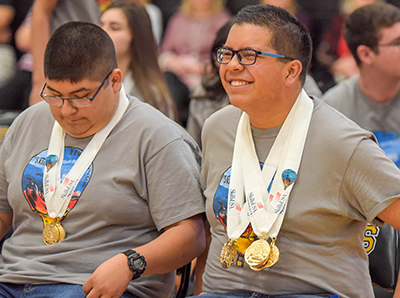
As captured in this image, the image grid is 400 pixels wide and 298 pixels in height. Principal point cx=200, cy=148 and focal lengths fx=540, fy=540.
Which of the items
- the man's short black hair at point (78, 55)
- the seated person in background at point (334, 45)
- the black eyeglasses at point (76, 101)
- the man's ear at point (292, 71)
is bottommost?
the seated person in background at point (334, 45)

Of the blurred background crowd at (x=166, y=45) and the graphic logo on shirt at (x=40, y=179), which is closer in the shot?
the graphic logo on shirt at (x=40, y=179)

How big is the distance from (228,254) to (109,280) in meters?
0.42

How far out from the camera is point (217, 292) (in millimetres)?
1979

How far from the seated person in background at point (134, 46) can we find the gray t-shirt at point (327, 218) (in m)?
1.71

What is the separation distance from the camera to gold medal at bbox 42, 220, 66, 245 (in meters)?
2.08

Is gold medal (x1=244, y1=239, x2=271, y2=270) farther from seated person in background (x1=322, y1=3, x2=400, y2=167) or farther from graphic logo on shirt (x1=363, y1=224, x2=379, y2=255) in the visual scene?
seated person in background (x1=322, y1=3, x2=400, y2=167)

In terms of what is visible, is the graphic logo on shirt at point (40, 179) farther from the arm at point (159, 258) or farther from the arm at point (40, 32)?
the arm at point (40, 32)

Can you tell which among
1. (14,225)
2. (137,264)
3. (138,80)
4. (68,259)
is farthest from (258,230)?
(138,80)

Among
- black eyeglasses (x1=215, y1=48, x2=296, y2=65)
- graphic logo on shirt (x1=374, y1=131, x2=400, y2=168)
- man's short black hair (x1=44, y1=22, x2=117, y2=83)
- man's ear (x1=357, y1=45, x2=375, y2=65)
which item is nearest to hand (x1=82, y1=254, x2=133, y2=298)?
man's short black hair (x1=44, y1=22, x2=117, y2=83)

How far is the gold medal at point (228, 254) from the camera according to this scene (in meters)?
1.90

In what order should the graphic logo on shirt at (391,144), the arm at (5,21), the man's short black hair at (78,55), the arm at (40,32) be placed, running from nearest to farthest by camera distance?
the man's short black hair at (78,55) < the graphic logo on shirt at (391,144) < the arm at (40,32) < the arm at (5,21)

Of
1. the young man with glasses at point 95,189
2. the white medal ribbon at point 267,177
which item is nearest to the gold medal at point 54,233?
the young man with glasses at point 95,189

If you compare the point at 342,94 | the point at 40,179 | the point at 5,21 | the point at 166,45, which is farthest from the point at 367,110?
the point at 5,21

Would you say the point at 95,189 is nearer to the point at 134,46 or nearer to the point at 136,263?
the point at 136,263
